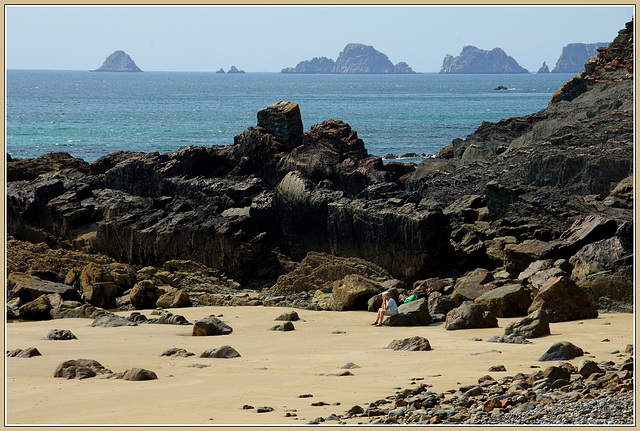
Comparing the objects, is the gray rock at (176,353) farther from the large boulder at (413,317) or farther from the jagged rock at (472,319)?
the jagged rock at (472,319)

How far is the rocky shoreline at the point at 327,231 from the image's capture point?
1538 centimetres

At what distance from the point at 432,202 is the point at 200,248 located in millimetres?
8044

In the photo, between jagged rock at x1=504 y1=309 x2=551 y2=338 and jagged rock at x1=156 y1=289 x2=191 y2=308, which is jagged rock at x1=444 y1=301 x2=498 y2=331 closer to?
jagged rock at x1=504 y1=309 x2=551 y2=338

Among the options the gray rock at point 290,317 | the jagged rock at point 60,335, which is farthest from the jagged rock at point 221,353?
the gray rock at point 290,317

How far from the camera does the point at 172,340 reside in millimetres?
12789

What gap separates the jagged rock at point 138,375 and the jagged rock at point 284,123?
1729 centimetres

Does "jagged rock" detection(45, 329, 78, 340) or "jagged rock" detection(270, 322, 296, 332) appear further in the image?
"jagged rock" detection(270, 322, 296, 332)

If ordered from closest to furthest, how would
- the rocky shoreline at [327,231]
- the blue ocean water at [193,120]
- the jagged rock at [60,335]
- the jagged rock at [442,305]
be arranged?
the jagged rock at [60,335] → the jagged rock at [442,305] → the rocky shoreline at [327,231] → the blue ocean water at [193,120]

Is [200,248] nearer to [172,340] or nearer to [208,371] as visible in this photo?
[172,340]

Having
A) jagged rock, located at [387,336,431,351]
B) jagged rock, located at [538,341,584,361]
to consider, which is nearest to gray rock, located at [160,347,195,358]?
jagged rock, located at [387,336,431,351]

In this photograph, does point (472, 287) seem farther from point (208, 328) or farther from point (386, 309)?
point (208, 328)

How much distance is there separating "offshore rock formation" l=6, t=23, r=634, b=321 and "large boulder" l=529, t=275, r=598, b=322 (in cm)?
4

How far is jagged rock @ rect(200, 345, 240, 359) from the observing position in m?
11.2

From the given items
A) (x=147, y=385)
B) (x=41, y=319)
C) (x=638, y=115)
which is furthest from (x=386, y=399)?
(x=41, y=319)
